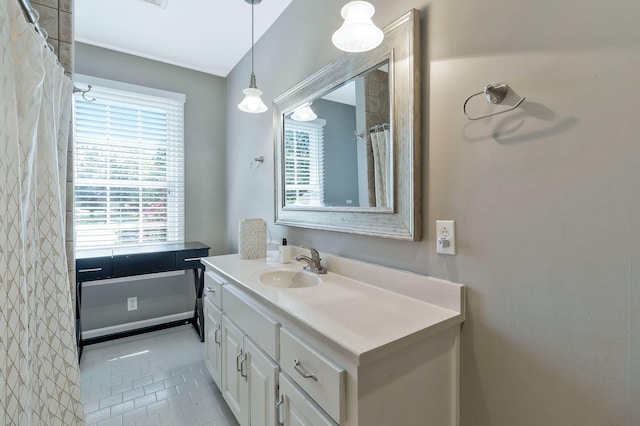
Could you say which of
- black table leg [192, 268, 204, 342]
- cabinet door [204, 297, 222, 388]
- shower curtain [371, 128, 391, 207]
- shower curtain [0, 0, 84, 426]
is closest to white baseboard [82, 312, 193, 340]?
black table leg [192, 268, 204, 342]

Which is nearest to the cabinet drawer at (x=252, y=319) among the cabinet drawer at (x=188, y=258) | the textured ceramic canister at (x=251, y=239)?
the textured ceramic canister at (x=251, y=239)

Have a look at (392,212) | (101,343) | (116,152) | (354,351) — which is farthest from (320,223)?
(101,343)

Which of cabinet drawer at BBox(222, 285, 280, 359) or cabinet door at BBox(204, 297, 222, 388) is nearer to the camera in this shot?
cabinet drawer at BBox(222, 285, 280, 359)

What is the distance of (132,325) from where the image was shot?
2730 millimetres

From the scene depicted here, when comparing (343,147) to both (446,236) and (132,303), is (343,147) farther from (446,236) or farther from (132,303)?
(132,303)

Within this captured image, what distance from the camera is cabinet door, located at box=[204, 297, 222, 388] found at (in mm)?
1697

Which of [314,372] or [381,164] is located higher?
[381,164]

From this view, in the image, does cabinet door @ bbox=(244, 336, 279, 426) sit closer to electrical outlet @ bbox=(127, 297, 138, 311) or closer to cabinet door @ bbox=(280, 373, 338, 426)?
cabinet door @ bbox=(280, 373, 338, 426)

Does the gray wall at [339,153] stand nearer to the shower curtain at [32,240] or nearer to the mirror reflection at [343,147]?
the mirror reflection at [343,147]

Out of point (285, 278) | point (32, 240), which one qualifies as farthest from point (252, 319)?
point (32, 240)

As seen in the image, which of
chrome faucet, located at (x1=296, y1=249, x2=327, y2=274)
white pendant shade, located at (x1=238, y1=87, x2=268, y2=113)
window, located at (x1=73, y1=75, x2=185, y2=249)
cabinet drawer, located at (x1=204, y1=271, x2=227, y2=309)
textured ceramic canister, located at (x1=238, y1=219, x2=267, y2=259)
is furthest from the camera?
window, located at (x1=73, y1=75, x2=185, y2=249)

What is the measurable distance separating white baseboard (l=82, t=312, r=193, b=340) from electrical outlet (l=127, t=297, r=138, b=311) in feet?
0.43

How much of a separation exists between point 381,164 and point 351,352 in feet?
2.64

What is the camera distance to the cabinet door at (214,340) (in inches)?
66.8
